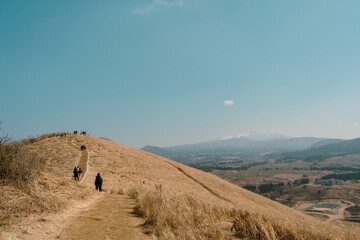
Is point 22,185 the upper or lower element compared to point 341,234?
upper

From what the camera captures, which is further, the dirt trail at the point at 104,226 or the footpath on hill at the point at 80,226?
the dirt trail at the point at 104,226

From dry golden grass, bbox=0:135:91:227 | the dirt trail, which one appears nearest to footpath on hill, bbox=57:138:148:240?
the dirt trail

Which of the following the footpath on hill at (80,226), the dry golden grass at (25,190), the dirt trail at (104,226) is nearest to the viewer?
the footpath on hill at (80,226)

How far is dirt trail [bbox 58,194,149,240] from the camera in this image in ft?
22.3

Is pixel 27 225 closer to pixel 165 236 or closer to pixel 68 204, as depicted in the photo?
pixel 68 204

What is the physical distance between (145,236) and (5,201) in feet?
16.5

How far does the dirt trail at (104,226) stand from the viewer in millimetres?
6793

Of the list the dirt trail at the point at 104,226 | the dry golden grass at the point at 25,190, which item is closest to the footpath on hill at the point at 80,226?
the dirt trail at the point at 104,226

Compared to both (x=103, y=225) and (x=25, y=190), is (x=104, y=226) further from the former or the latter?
(x=25, y=190)

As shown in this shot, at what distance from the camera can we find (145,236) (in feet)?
22.7

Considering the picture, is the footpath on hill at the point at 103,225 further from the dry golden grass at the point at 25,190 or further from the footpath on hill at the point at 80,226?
the dry golden grass at the point at 25,190

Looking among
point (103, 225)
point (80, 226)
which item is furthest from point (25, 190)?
point (103, 225)

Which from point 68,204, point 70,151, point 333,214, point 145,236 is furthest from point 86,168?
point 333,214

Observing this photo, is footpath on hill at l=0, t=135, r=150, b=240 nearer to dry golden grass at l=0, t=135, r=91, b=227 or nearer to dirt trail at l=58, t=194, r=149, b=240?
dirt trail at l=58, t=194, r=149, b=240
